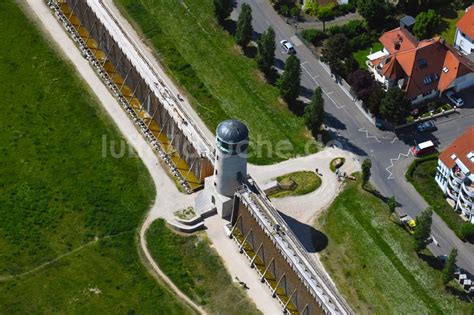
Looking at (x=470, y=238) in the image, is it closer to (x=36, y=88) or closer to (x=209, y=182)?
(x=209, y=182)

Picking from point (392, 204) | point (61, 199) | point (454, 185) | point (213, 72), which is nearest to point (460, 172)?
point (454, 185)

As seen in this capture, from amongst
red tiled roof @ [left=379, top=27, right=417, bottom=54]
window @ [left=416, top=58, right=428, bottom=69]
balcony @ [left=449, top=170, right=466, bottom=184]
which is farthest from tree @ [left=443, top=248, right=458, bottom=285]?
red tiled roof @ [left=379, top=27, right=417, bottom=54]

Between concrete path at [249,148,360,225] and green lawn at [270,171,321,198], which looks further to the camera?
green lawn at [270,171,321,198]

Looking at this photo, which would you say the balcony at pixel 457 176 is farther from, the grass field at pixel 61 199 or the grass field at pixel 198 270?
the grass field at pixel 61 199

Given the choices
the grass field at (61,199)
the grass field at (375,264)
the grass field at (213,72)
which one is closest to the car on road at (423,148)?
the grass field at (375,264)

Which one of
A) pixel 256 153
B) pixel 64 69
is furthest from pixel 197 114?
pixel 64 69

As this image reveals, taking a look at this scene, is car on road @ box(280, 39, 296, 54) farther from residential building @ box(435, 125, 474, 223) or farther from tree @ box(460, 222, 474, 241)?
tree @ box(460, 222, 474, 241)

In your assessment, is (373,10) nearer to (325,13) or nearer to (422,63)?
(325,13)
